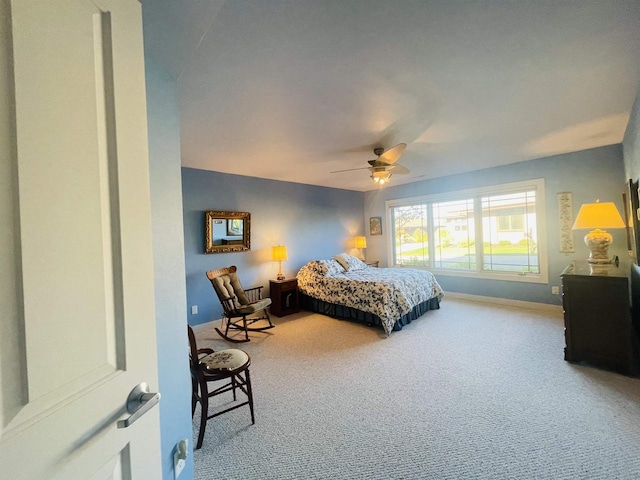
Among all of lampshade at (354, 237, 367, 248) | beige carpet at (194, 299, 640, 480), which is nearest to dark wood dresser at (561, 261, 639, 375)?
beige carpet at (194, 299, 640, 480)

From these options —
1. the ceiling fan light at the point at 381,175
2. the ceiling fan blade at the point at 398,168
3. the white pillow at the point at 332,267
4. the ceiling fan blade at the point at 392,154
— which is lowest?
the white pillow at the point at 332,267

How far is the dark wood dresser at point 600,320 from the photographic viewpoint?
8.09 feet

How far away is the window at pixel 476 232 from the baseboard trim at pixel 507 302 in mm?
392

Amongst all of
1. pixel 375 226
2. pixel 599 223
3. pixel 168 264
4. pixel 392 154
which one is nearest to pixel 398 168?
pixel 392 154

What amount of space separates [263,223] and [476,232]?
3948 millimetres

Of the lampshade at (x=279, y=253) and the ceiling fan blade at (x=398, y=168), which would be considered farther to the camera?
the lampshade at (x=279, y=253)

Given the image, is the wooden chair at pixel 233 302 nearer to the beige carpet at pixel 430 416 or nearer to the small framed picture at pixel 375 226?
the beige carpet at pixel 430 416

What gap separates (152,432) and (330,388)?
6.20 ft

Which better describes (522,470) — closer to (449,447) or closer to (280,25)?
(449,447)

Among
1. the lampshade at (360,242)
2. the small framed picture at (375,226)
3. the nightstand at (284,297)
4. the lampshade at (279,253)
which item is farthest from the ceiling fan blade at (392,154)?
the small framed picture at (375,226)

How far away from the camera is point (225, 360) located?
206cm

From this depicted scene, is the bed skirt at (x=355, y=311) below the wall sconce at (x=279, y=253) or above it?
below

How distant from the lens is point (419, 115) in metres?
2.56

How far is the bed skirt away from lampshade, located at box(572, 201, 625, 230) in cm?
229
